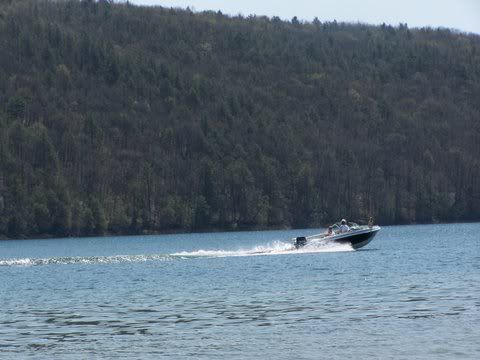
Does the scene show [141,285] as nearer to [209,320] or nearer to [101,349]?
[209,320]

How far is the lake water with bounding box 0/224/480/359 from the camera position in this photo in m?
41.6

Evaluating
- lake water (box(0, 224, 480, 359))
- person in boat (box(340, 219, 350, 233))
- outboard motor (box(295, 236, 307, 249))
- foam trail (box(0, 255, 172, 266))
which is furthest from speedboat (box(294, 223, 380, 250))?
foam trail (box(0, 255, 172, 266))

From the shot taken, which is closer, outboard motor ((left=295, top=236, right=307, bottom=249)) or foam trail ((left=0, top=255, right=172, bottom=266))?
outboard motor ((left=295, top=236, right=307, bottom=249))

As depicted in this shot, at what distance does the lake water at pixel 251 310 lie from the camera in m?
41.6

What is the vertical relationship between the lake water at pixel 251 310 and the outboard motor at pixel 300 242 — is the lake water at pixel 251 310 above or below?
below

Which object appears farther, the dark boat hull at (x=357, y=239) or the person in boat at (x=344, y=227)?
the dark boat hull at (x=357, y=239)

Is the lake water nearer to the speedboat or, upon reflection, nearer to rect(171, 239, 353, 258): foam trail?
the speedboat

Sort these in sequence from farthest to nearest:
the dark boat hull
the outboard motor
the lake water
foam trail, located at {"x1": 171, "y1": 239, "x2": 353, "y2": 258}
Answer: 1. the dark boat hull
2. the outboard motor
3. foam trail, located at {"x1": 171, "y1": 239, "x2": 353, "y2": 258}
4. the lake water

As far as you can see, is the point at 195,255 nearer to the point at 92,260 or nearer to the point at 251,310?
the point at 92,260

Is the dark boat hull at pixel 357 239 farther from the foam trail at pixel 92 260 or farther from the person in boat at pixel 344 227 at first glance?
the foam trail at pixel 92 260

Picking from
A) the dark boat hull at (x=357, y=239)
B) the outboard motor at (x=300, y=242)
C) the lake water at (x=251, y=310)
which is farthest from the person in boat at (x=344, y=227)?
the lake water at (x=251, y=310)

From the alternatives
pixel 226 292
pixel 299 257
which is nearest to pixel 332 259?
pixel 299 257

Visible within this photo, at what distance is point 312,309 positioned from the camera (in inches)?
2019

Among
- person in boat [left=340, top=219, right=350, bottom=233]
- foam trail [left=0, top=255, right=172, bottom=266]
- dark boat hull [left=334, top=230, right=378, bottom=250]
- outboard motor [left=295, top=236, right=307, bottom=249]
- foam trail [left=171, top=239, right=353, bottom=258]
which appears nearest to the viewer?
person in boat [left=340, top=219, right=350, bottom=233]
